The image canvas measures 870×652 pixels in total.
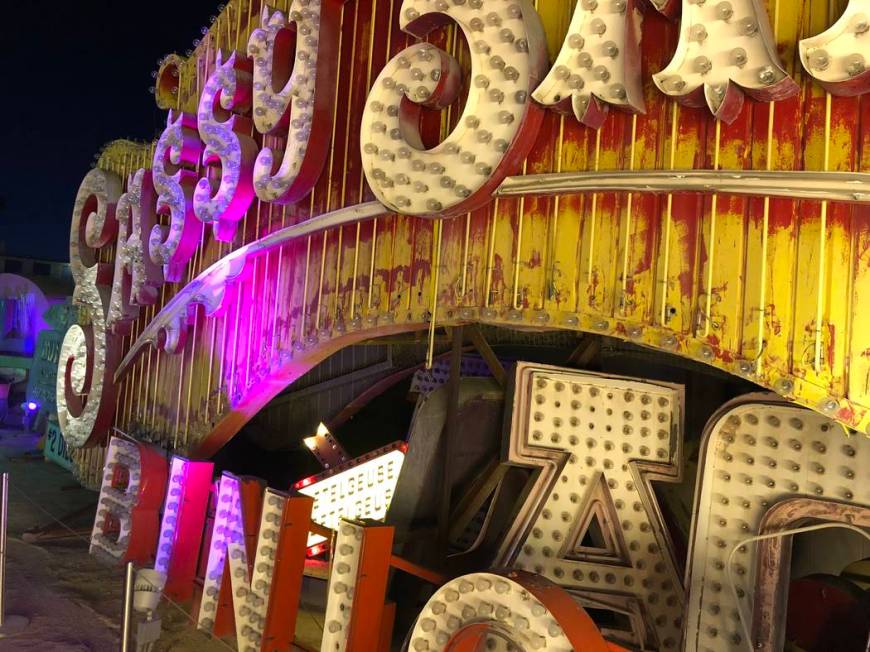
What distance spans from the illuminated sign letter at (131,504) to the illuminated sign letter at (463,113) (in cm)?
Answer: 391

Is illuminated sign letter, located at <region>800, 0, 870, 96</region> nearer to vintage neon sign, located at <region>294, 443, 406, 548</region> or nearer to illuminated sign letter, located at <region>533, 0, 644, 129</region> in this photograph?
illuminated sign letter, located at <region>533, 0, 644, 129</region>

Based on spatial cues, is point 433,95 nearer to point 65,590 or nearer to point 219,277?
point 219,277

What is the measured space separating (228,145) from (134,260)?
2.42 metres

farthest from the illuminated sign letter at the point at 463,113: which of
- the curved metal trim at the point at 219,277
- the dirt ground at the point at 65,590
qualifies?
the dirt ground at the point at 65,590

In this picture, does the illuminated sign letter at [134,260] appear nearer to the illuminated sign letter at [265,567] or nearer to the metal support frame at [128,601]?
the illuminated sign letter at [265,567]

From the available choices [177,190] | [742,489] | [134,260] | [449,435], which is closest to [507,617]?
[742,489]

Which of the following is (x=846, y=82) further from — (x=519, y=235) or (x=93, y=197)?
(x=93, y=197)

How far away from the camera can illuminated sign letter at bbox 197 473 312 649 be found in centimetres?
505

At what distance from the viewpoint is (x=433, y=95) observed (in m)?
4.61

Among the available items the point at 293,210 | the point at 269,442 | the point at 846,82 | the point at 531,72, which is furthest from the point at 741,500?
the point at 269,442

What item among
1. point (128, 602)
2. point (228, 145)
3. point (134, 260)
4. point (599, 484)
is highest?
point (228, 145)

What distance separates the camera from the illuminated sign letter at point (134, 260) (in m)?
8.23

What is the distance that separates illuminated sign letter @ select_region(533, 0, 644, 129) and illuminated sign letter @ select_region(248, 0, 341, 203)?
7.78ft

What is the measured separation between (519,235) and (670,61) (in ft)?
4.04
